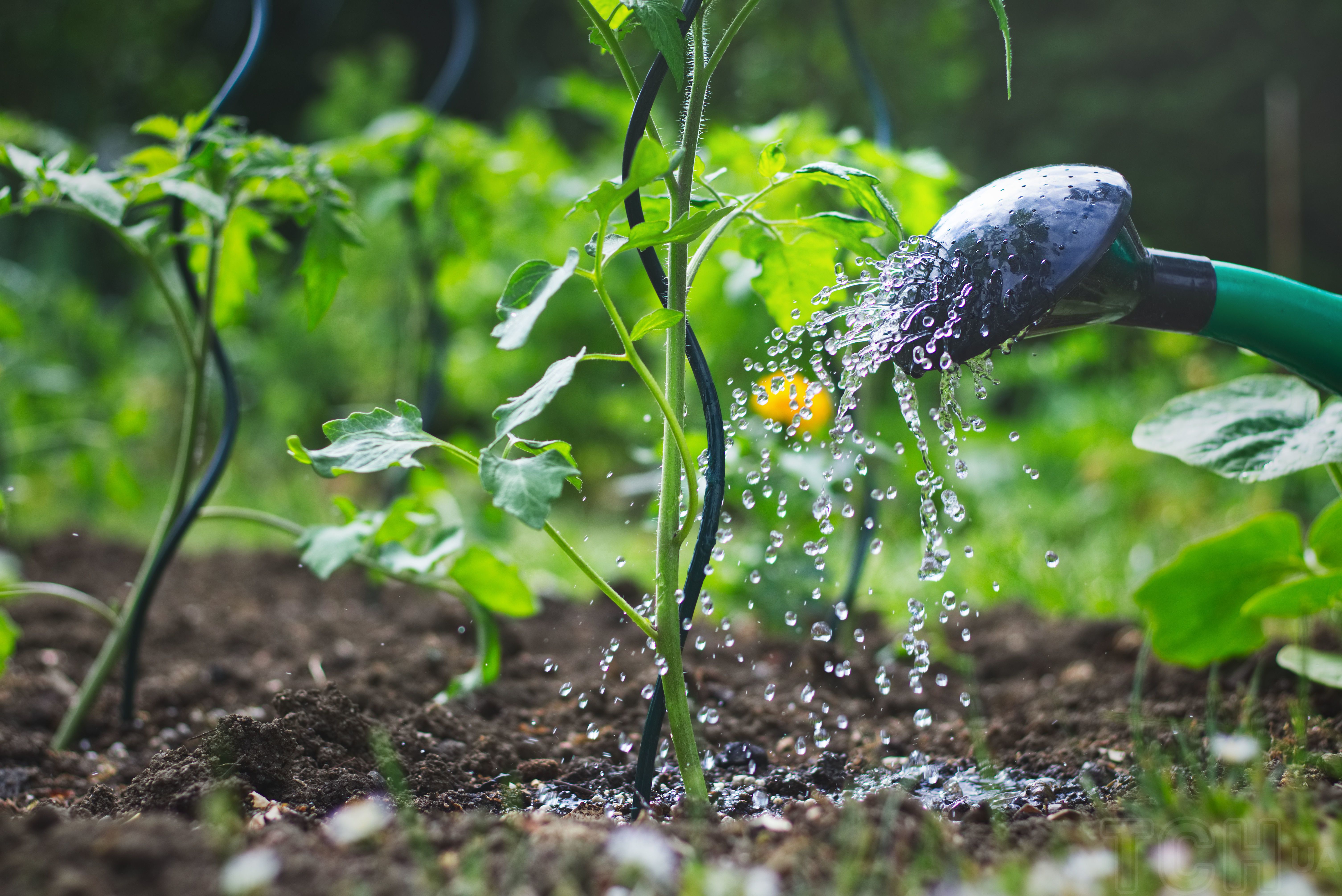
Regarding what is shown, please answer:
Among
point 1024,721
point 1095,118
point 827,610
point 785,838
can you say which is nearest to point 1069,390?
point 1095,118

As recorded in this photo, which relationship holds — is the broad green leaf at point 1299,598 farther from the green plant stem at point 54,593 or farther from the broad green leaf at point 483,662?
the green plant stem at point 54,593

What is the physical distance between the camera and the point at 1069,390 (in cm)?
512

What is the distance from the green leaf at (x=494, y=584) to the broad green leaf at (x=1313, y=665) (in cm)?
105

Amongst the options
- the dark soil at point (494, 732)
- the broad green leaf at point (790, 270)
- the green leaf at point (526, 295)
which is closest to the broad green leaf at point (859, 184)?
the broad green leaf at point (790, 270)

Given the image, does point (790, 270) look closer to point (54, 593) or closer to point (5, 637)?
point (54, 593)

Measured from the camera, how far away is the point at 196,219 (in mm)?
1466

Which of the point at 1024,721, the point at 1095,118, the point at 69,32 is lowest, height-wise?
the point at 1024,721

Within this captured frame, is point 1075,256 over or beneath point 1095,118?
beneath

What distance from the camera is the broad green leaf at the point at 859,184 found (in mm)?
911

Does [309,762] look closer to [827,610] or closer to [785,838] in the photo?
[785,838]

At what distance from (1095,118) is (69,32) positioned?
6599mm

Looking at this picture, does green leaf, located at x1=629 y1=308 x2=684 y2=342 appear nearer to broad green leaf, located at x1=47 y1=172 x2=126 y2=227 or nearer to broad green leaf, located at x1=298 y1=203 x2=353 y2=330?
broad green leaf, located at x1=298 y1=203 x2=353 y2=330

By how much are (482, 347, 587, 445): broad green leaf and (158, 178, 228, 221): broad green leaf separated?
22.0 inches

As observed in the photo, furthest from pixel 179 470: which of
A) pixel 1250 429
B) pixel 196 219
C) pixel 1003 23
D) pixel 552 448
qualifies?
pixel 1250 429
